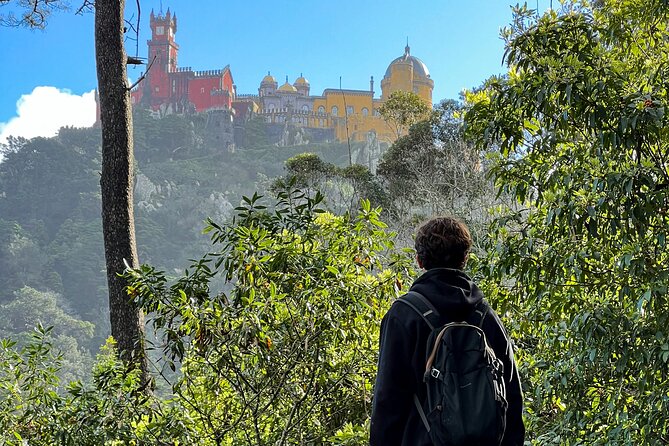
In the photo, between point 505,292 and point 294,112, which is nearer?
point 505,292

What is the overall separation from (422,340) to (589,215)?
3.06 feet

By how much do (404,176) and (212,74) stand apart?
5217 centimetres

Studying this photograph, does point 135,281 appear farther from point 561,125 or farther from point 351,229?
point 561,125

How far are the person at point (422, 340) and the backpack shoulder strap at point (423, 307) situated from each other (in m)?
0.01

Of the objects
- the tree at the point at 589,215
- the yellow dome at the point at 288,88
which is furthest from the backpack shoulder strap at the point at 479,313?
the yellow dome at the point at 288,88

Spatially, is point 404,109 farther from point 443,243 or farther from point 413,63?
point 413,63

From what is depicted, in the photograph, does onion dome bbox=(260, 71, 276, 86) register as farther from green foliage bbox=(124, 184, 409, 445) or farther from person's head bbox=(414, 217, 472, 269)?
person's head bbox=(414, 217, 472, 269)

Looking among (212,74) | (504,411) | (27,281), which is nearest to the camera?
(504,411)

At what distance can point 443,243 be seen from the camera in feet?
6.05

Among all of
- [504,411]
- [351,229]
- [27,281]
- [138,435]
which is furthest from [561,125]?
[27,281]

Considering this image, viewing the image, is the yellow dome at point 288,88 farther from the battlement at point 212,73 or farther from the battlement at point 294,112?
the battlement at point 212,73

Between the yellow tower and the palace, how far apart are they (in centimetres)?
25

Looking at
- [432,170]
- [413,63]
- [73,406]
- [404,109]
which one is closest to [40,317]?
[404,109]

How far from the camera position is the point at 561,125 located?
257 cm
